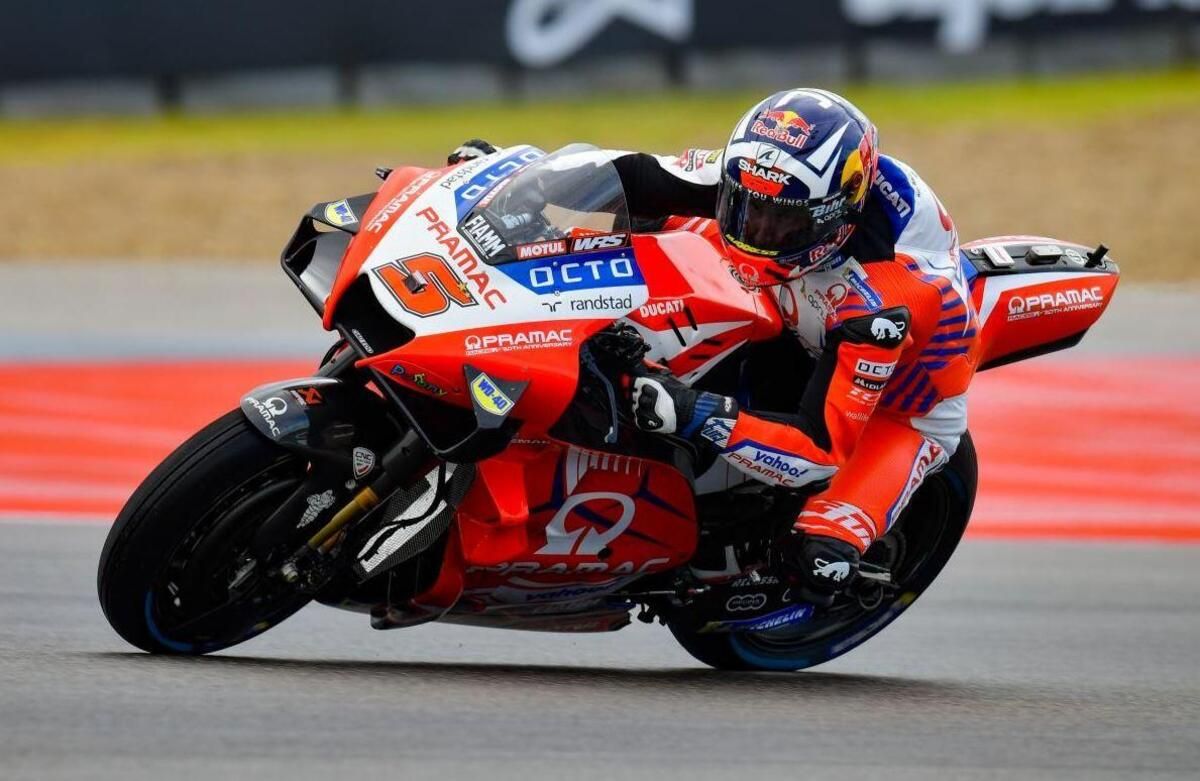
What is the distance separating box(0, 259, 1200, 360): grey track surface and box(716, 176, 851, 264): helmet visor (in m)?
6.11

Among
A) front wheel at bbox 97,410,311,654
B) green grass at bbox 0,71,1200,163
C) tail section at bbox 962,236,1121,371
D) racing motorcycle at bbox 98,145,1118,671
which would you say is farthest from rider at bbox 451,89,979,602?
green grass at bbox 0,71,1200,163

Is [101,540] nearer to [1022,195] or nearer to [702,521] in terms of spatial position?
[702,521]

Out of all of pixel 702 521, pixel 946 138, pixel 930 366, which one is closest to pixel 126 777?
pixel 702 521

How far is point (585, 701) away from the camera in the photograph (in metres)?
4.45

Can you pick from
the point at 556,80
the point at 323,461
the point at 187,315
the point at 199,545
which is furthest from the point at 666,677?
the point at 556,80

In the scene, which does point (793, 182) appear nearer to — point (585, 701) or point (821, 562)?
point (821, 562)

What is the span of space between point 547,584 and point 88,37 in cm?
1276

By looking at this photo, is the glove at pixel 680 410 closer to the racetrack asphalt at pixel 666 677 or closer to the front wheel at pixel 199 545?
the racetrack asphalt at pixel 666 677

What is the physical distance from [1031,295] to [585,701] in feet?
5.67

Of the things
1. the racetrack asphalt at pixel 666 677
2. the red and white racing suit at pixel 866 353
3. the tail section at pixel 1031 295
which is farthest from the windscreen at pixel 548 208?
the tail section at pixel 1031 295

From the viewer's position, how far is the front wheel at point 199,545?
14.0 feet

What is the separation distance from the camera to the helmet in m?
4.46

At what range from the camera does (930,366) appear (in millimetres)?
4855

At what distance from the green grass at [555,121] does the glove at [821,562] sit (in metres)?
11.3
